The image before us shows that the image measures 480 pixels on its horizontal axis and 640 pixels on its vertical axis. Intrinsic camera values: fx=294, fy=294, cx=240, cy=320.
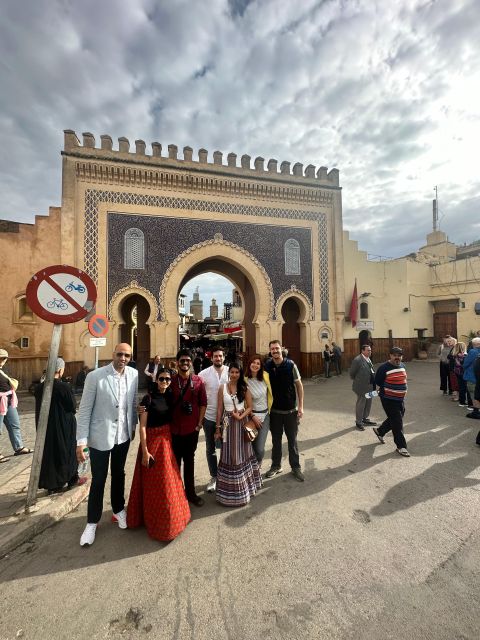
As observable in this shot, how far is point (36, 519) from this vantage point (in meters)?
2.93

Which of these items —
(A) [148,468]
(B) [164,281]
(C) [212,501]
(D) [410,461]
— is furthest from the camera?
(B) [164,281]

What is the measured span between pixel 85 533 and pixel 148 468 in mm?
762

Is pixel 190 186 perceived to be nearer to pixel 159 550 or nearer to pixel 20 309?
pixel 20 309

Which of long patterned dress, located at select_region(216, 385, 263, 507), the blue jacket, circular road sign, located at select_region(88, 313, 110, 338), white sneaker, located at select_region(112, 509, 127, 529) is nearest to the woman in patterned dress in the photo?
long patterned dress, located at select_region(216, 385, 263, 507)

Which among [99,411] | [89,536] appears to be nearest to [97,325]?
[99,411]

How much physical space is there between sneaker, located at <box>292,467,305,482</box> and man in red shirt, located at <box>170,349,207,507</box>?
4.17 feet

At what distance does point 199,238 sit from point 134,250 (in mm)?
2549

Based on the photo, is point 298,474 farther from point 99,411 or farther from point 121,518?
point 99,411

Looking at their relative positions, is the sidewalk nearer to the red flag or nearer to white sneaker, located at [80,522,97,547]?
white sneaker, located at [80,522,97,547]

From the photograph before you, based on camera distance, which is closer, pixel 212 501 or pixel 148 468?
pixel 148 468

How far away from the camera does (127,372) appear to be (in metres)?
3.12

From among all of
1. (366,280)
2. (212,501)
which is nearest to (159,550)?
(212,501)

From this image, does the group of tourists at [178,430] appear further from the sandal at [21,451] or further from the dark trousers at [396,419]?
the sandal at [21,451]

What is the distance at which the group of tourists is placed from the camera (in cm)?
281
